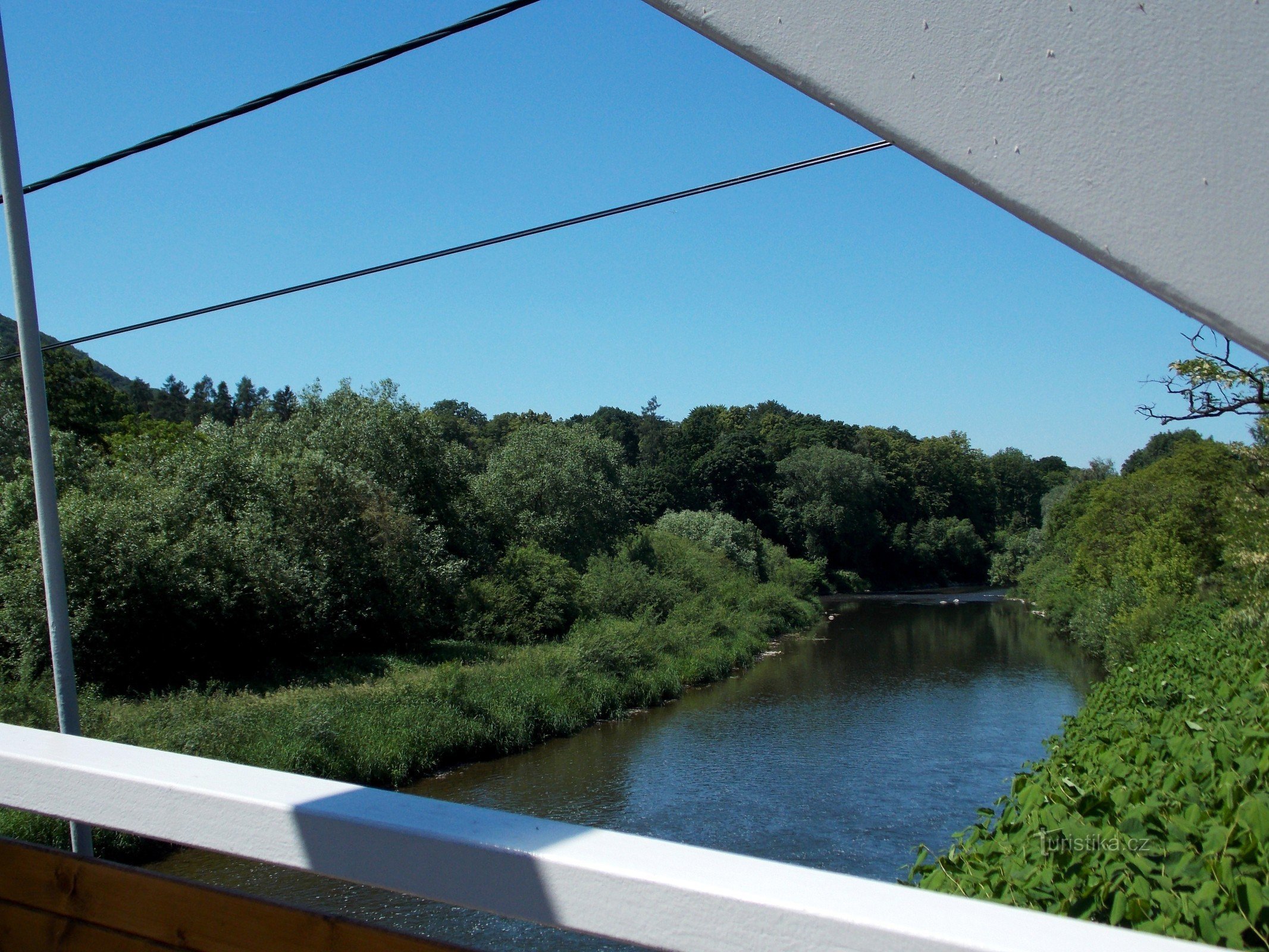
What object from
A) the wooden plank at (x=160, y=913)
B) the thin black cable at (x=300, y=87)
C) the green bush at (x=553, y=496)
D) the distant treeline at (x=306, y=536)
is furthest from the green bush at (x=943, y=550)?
the wooden plank at (x=160, y=913)

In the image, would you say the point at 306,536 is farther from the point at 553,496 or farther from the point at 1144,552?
the point at 1144,552

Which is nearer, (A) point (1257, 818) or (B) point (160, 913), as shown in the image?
(B) point (160, 913)

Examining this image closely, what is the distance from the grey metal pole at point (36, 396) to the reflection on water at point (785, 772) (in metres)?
4.79

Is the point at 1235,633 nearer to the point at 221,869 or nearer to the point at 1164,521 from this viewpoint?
the point at 221,869

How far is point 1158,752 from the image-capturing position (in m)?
4.79

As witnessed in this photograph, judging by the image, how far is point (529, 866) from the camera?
851mm

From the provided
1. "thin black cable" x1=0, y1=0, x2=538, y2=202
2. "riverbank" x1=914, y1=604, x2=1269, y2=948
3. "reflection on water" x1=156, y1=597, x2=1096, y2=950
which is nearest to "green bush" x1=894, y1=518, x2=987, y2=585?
"reflection on water" x1=156, y1=597, x2=1096, y2=950

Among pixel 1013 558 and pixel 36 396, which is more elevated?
pixel 36 396

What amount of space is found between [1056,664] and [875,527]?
103ft

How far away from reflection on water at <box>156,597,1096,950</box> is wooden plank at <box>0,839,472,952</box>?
5.96 meters

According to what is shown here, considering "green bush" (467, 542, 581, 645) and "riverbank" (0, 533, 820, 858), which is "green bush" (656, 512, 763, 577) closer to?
"riverbank" (0, 533, 820, 858)

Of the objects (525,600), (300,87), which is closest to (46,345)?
(300,87)

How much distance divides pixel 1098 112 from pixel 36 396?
2728mm

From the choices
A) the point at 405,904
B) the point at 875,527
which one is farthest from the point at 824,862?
the point at 875,527
